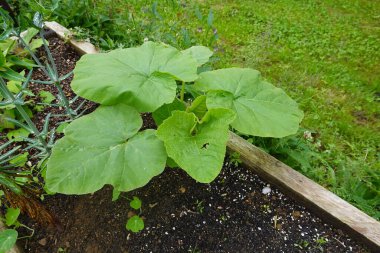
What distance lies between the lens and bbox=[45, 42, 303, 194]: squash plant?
1.32 metres

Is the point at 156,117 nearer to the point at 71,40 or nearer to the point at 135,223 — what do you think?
the point at 135,223

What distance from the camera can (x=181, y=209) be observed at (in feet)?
5.44

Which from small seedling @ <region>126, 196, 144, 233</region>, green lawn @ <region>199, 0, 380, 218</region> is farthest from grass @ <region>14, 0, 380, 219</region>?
small seedling @ <region>126, 196, 144, 233</region>

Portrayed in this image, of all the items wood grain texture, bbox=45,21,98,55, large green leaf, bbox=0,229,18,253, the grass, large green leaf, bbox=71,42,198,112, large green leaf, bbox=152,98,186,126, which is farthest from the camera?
wood grain texture, bbox=45,21,98,55

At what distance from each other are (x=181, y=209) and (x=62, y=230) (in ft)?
1.86

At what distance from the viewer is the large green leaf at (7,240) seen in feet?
4.20

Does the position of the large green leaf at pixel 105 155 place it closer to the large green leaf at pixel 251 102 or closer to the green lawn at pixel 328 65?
the large green leaf at pixel 251 102

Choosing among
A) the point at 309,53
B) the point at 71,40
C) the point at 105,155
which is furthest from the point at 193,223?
the point at 309,53

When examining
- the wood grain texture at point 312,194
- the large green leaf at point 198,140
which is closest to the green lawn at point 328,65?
the wood grain texture at point 312,194

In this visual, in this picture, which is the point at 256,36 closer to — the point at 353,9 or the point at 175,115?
the point at 353,9

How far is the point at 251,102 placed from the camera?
5.28 feet

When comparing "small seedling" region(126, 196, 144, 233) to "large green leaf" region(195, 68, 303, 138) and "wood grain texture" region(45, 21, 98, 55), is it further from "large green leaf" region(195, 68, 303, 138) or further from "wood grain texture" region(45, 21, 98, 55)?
"wood grain texture" region(45, 21, 98, 55)

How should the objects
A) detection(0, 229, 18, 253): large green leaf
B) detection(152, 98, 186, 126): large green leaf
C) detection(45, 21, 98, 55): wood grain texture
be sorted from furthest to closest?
detection(45, 21, 98, 55): wood grain texture → detection(152, 98, 186, 126): large green leaf → detection(0, 229, 18, 253): large green leaf

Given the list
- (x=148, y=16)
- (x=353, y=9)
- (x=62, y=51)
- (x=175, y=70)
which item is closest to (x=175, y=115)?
(x=175, y=70)
